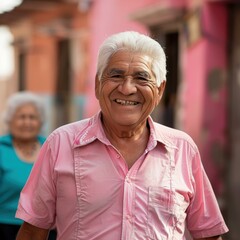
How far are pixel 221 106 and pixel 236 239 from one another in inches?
52.7

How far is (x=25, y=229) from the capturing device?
320 cm

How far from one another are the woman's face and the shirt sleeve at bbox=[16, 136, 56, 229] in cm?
220

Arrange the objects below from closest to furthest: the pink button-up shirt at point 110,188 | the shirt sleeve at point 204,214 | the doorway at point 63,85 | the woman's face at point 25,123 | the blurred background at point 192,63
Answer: the pink button-up shirt at point 110,188 < the shirt sleeve at point 204,214 < the woman's face at point 25,123 < the blurred background at point 192,63 < the doorway at point 63,85

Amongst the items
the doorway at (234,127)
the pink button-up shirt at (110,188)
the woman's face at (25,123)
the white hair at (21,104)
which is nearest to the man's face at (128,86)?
the pink button-up shirt at (110,188)

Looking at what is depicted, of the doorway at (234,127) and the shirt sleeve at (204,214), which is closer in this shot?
the shirt sleeve at (204,214)

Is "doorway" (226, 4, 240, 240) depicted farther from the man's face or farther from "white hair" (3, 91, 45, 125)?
the man's face

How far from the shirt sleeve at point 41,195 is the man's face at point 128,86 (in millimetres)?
297

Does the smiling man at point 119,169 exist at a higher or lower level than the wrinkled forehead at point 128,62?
lower

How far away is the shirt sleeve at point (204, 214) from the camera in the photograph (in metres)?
3.22

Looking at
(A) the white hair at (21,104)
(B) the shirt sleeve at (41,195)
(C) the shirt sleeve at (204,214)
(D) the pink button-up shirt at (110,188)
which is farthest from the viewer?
(A) the white hair at (21,104)

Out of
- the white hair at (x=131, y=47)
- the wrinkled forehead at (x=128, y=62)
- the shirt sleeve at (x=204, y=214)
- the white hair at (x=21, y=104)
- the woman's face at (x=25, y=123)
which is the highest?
the white hair at (x=131, y=47)

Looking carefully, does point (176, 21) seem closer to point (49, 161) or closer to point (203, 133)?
point (203, 133)

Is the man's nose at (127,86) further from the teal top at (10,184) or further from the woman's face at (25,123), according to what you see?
the woman's face at (25,123)

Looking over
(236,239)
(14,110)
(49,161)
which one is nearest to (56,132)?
(49,161)
